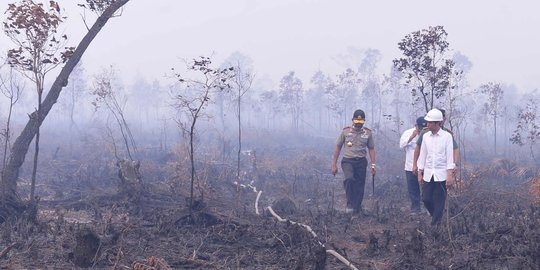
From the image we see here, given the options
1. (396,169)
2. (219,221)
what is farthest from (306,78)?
(219,221)

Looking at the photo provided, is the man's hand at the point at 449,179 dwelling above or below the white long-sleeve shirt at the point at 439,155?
below

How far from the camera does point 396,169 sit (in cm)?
1744

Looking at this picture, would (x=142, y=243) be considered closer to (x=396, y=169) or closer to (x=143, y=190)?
(x=143, y=190)

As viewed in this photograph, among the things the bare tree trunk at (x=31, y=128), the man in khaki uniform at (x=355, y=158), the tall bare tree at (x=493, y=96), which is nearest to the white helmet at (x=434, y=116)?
the man in khaki uniform at (x=355, y=158)

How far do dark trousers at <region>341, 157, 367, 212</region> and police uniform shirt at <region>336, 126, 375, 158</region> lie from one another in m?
0.10

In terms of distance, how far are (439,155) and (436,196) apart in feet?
2.08

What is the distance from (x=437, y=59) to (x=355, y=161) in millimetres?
3998

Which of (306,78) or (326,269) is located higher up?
(306,78)

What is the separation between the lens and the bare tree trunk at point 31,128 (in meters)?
8.47

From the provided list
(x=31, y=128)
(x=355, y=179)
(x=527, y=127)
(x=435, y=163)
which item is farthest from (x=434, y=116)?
(x=527, y=127)

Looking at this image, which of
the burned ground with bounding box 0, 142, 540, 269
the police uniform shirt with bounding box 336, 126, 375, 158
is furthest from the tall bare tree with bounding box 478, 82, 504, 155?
the police uniform shirt with bounding box 336, 126, 375, 158

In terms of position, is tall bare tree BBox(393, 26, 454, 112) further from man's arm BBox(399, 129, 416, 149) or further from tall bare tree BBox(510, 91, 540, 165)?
tall bare tree BBox(510, 91, 540, 165)

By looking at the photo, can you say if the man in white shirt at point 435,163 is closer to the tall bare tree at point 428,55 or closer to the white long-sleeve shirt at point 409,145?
the white long-sleeve shirt at point 409,145

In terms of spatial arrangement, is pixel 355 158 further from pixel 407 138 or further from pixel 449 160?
pixel 449 160
